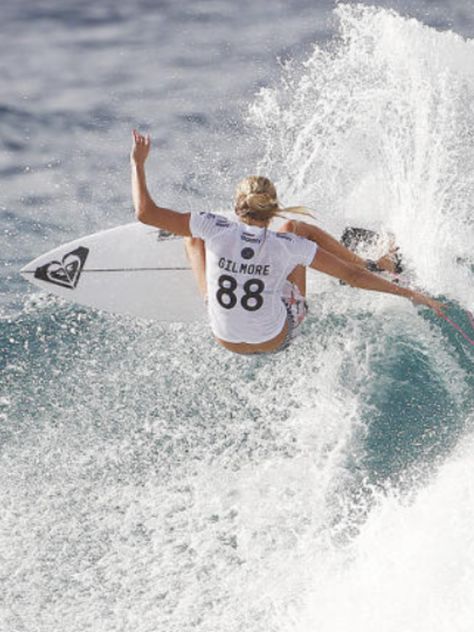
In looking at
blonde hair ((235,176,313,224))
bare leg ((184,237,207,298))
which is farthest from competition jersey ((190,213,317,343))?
bare leg ((184,237,207,298))

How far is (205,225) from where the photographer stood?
6195 millimetres

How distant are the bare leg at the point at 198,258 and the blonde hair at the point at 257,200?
1.00 meters

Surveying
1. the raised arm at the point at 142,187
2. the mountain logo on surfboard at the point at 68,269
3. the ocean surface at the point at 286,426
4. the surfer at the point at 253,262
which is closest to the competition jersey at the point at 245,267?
the surfer at the point at 253,262

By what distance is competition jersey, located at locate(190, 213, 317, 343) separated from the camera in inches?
243

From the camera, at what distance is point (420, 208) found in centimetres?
805

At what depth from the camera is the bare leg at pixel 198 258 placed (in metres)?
7.06

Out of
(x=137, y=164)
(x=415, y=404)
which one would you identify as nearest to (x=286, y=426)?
(x=415, y=404)

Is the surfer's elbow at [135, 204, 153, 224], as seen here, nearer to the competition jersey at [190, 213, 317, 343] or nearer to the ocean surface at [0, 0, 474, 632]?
the competition jersey at [190, 213, 317, 343]

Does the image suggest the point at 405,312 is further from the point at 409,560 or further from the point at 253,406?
the point at 409,560

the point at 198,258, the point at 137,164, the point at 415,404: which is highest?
the point at 137,164

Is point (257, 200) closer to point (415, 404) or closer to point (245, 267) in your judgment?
point (245, 267)

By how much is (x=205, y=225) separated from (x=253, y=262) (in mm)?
371

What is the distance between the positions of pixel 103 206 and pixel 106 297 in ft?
10.4

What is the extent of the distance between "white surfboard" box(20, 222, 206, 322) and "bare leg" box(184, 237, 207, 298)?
71 centimetres
